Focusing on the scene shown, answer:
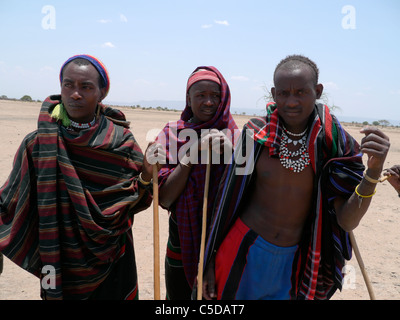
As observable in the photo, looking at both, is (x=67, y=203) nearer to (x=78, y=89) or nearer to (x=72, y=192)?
(x=72, y=192)

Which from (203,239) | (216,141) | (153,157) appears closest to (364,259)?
(203,239)

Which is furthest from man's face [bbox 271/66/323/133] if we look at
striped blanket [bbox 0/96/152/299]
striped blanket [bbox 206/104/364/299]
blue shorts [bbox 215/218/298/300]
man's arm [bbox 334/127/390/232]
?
striped blanket [bbox 0/96/152/299]

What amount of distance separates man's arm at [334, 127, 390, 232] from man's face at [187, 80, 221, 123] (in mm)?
1019

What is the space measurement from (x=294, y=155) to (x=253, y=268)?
79cm

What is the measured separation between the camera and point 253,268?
2.28 metres

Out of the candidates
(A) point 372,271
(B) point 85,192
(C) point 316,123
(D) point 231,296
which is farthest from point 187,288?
(A) point 372,271

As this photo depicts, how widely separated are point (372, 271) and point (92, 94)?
4.09 metres

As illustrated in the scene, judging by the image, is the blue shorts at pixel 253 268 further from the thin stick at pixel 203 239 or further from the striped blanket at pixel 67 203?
the striped blanket at pixel 67 203

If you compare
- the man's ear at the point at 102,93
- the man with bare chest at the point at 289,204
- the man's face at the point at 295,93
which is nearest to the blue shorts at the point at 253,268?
the man with bare chest at the point at 289,204

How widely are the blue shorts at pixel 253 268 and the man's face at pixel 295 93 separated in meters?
0.81

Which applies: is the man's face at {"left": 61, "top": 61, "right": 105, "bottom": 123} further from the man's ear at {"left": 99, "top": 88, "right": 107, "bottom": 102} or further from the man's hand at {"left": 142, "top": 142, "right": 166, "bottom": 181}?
the man's hand at {"left": 142, "top": 142, "right": 166, "bottom": 181}

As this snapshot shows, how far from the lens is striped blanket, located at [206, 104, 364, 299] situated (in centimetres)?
215

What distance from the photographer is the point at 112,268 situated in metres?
2.60

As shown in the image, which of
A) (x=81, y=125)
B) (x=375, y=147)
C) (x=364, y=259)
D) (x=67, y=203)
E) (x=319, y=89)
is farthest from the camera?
(x=364, y=259)
